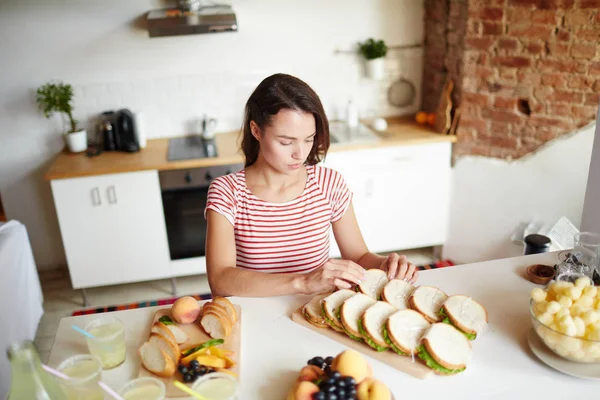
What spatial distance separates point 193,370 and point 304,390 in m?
0.27

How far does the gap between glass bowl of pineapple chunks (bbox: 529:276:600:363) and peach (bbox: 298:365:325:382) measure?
1.74ft

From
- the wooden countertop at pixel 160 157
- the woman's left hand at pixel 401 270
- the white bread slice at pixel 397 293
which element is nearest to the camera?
the white bread slice at pixel 397 293

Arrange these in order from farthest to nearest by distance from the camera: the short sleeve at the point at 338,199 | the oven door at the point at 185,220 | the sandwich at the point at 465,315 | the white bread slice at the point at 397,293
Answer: the oven door at the point at 185,220, the short sleeve at the point at 338,199, the white bread slice at the point at 397,293, the sandwich at the point at 465,315

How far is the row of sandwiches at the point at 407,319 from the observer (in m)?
1.24

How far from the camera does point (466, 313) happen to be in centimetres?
138

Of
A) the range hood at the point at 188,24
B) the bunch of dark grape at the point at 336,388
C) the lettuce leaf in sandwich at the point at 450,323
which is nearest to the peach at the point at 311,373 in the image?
the bunch of dark grape at the point at 336,388

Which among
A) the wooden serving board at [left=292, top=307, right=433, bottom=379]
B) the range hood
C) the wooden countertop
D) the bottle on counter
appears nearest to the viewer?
the bottle on counter

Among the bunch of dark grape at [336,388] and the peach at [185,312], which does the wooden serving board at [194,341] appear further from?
the bunch of dark grape at [336,388]

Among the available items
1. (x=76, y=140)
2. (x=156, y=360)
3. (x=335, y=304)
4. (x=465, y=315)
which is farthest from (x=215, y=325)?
(x=76, y=140)

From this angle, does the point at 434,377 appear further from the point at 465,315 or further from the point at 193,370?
the point at 193,370

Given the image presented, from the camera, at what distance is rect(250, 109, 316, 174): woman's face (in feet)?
5.31

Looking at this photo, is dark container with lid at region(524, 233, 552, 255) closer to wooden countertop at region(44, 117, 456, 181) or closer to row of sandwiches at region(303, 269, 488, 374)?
row of sandwiches at region(303, 269, 488, 374)

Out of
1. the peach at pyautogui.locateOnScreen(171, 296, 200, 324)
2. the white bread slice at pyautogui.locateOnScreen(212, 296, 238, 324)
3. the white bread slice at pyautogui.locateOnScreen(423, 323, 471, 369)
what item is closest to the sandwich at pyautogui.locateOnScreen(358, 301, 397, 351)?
the white bread slice at pyautogui.locateOnScreen(423, 323, 471, 369)

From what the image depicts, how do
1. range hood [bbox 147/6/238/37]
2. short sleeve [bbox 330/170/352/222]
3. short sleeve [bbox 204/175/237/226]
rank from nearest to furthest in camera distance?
short sleeve [bbox 204/175/237/226], short sleeve [bbox 330/170/352/222], range hood [bbox 147/6/238/37]
